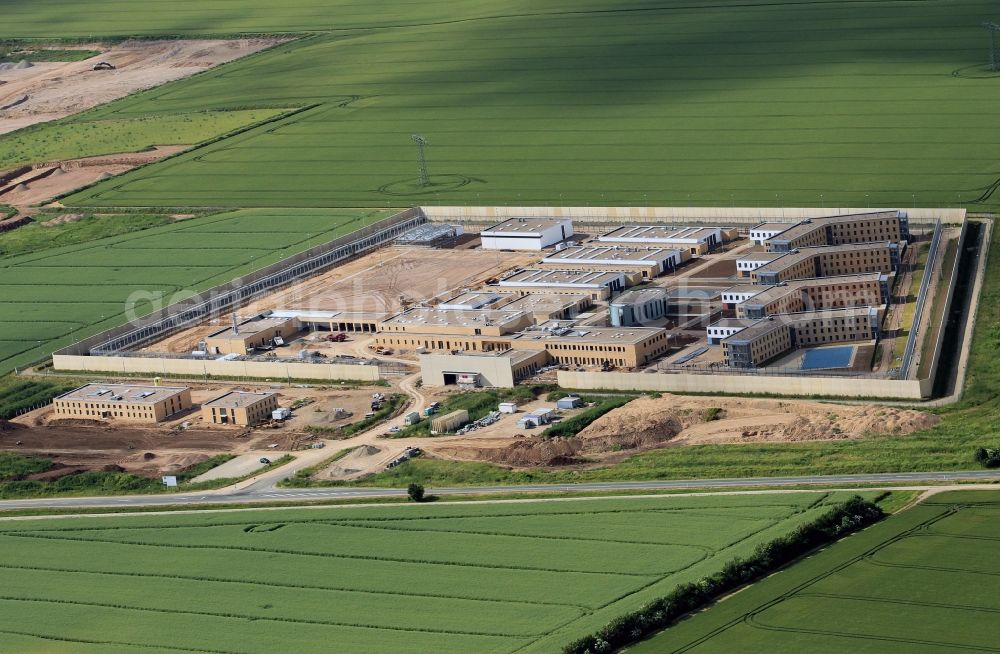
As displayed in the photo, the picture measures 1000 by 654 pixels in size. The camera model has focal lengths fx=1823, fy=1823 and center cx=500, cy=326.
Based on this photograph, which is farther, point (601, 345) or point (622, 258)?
point (622, 258)

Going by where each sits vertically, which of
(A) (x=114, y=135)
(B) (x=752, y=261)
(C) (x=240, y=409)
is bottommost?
(C) (x=240, y=409)

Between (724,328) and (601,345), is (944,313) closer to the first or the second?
(724,328)

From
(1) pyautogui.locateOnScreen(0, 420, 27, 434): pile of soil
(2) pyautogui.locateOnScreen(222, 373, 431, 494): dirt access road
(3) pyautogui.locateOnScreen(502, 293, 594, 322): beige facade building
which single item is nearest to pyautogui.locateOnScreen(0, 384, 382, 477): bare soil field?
(1) pyautogui.locateOnScreen(0, 420, 27, 434): pile of soil

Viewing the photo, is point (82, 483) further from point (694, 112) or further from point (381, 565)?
point (694, 112)

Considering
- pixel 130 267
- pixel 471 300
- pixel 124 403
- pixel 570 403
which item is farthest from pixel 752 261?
pixel 130 267

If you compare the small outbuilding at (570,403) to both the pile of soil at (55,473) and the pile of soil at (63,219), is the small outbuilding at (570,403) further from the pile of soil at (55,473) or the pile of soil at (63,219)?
the pile of soil at (63,219)

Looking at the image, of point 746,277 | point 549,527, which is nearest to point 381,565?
point 549,527

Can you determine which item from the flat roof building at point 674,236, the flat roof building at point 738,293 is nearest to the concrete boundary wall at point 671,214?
the flat roof building at point 674,236
